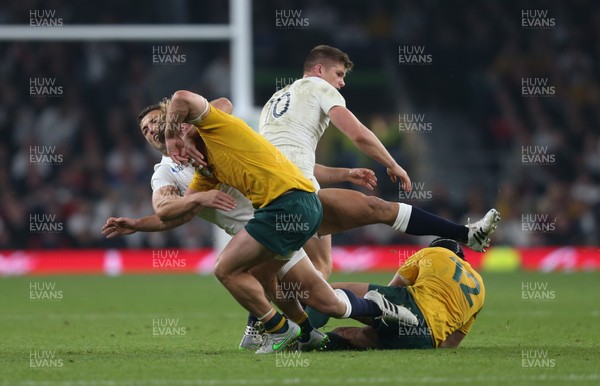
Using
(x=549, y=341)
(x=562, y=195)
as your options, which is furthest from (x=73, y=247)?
(x=549, y=341)

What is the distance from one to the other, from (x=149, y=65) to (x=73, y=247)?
4714 mm

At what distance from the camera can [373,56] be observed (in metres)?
22.2

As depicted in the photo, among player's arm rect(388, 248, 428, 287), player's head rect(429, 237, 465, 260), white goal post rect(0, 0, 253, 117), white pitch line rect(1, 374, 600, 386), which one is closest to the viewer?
→ white pitch line rect(1, 374, 600, 386)

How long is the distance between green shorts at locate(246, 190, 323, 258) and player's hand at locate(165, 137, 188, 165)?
1.81ft

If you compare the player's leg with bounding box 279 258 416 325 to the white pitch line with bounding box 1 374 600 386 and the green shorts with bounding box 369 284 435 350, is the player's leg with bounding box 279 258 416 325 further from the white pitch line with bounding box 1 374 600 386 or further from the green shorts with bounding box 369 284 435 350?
the white pitch line with bounding box 1 374 600 386

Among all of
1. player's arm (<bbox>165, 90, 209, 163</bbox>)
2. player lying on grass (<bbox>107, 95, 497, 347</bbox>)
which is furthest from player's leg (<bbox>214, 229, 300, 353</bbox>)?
player's arm (<bbox>165, 90, 209, 163</bbox>)

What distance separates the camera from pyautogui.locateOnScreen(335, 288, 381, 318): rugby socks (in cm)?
700

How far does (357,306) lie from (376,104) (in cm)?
1497

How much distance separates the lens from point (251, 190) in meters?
6.88

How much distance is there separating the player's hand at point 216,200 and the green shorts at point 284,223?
0.58 ft

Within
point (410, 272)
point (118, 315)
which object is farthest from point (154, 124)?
point (118, 315)

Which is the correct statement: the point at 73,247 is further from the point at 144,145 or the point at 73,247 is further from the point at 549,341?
the point at 549,341

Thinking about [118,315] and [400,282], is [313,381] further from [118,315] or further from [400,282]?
[118,315]

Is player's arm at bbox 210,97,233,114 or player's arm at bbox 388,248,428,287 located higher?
player's arm at bbox 210,97,233,114
